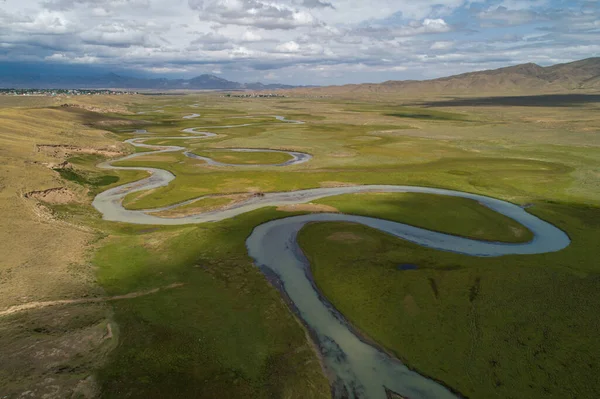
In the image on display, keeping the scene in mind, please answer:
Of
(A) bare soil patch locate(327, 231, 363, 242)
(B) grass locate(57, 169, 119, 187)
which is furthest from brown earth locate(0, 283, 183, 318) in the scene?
(B) grass locate(57, 169, 119, 187)

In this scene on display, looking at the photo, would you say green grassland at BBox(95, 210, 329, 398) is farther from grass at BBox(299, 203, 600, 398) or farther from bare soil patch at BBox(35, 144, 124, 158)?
bare soil patch at BBox(35, 144, 124, 158)

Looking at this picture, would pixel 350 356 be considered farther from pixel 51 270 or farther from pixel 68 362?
pixel 51 270

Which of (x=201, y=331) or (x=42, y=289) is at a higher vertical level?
(x=42, y=289)

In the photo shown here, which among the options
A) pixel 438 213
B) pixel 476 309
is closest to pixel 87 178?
pixel 438 213

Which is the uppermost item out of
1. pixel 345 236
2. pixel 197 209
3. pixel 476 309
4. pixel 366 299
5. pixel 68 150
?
pixel 68 150

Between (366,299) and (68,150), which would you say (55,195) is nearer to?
(68,150)

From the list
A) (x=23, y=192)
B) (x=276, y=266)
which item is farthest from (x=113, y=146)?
(x=276, y=266)

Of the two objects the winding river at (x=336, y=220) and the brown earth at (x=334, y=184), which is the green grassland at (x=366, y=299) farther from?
the brown earth at (x=334, y=184)
